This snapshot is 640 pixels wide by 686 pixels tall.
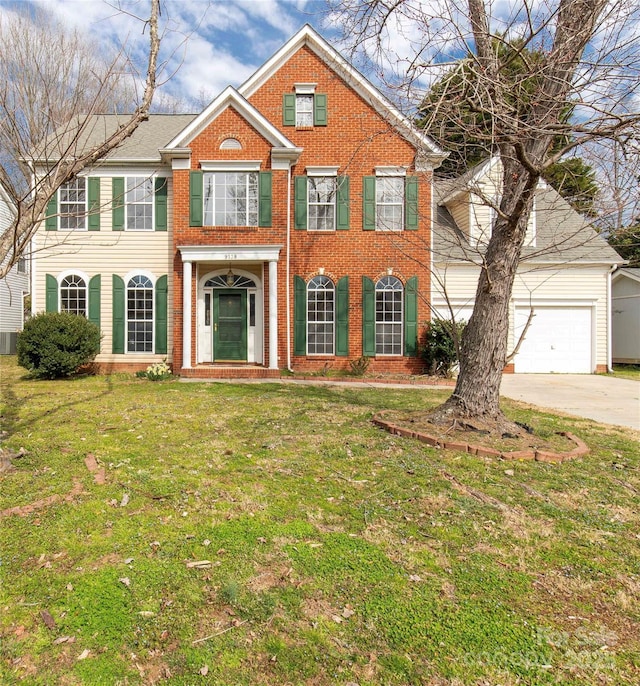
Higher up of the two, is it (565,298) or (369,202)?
(369,202)

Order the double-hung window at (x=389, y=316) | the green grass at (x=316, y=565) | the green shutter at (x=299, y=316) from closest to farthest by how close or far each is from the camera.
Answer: the green grass at (x=316, y=565)
the green shutter at (x=299, y=316)
the double-hung window at (x=389, y=316)

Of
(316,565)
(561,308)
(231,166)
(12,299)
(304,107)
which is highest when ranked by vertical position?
(304,107)

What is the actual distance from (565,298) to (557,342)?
1414mm

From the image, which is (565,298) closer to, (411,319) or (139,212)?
(411,319)

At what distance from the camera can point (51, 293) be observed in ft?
41.8

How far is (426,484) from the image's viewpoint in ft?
13.4

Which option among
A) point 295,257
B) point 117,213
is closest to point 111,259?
point 117,213

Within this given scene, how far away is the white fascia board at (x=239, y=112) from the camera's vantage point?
11.8 metres

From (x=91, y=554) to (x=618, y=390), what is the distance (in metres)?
11.7

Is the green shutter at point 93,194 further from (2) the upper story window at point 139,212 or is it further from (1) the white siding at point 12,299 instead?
(1) the white siding at point 12,299

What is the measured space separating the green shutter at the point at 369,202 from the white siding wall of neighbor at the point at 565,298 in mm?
3221

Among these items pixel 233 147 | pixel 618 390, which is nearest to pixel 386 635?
pixel 618 390

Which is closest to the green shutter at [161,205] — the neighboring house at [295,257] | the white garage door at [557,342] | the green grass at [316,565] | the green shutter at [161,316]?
the neighboring house at [295,257]

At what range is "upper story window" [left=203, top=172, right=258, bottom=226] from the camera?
12172 mm
